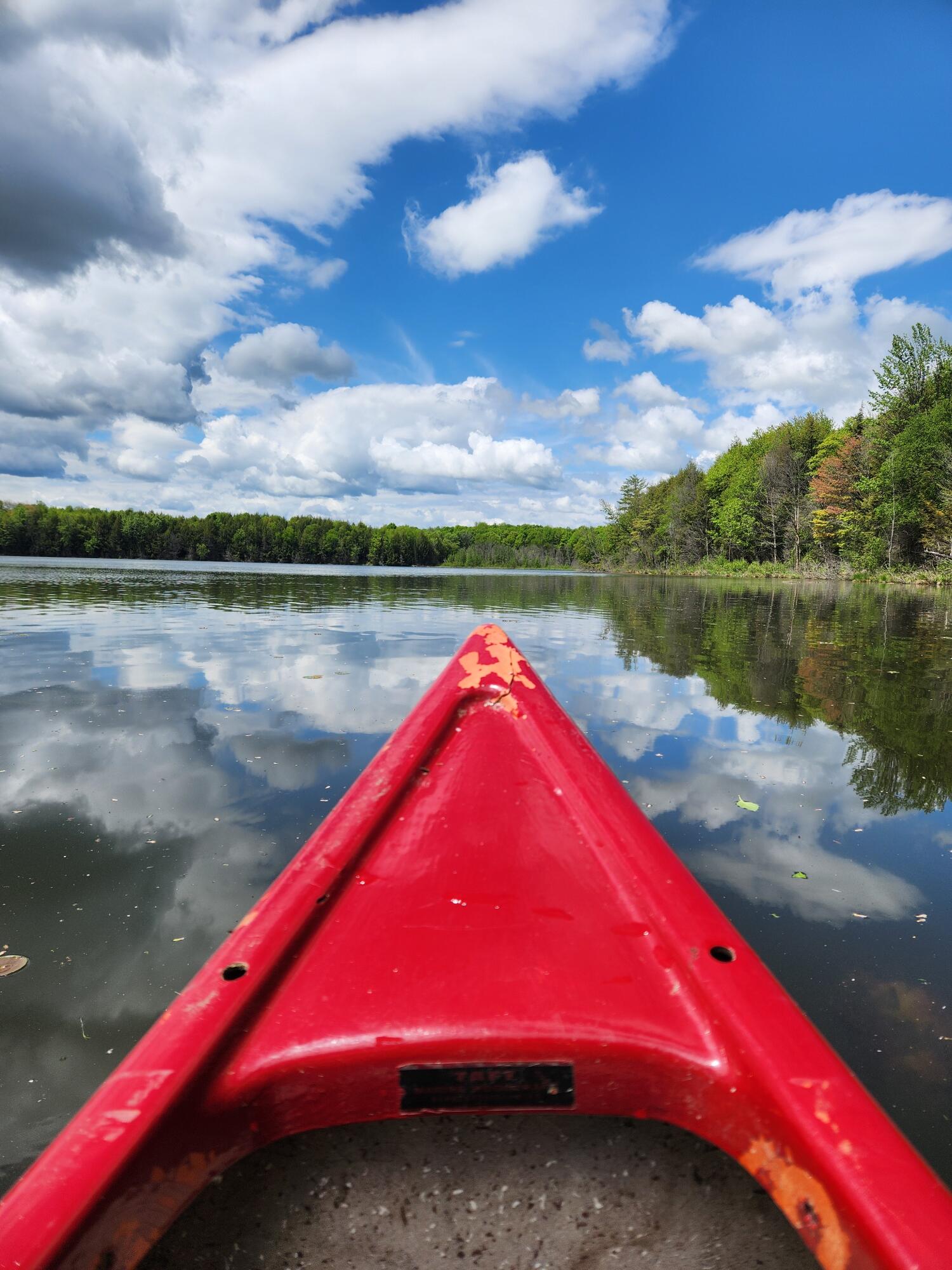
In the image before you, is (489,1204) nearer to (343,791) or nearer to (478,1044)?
(478,1044)

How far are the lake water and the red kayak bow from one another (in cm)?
91

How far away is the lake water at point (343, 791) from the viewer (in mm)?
2309

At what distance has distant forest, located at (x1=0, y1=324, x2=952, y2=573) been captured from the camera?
40562mm

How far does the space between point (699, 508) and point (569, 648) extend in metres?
64.7

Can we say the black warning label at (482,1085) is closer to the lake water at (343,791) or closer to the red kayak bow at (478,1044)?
the red kayak bow at (478,1044)

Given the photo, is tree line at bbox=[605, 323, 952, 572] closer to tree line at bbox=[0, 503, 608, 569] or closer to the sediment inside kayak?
tree line at bbox=[0, 503, 608, 569]

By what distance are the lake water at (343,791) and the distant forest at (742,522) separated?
36.9 m

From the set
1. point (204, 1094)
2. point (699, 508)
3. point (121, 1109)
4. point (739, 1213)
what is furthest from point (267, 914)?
point (699, 508)

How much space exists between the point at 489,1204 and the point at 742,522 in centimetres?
6585

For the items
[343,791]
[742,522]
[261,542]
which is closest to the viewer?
[343,791]

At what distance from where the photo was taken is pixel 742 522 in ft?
200

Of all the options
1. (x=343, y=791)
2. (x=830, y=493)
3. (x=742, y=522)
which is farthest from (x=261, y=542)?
(x=343, y=791)

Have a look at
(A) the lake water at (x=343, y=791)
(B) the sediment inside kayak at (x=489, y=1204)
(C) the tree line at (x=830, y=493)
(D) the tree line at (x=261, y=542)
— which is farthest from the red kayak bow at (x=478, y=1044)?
(D) the tree line at (x=261, y=542)

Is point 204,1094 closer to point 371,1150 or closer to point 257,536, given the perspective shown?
point 371,1150
